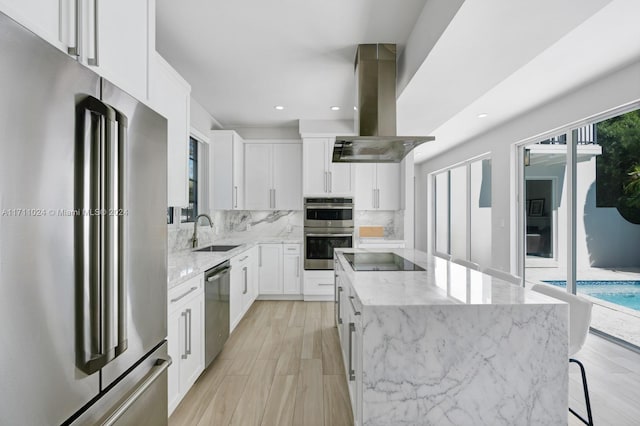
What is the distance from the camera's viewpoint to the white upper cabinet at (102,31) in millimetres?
882

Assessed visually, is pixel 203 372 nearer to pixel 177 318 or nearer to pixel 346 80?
pixel 177 318

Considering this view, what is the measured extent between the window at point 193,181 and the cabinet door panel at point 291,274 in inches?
57.4

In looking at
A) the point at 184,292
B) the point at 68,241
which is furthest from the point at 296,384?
the point at 68,241

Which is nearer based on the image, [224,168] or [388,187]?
[224,168]

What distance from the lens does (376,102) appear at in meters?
2.85

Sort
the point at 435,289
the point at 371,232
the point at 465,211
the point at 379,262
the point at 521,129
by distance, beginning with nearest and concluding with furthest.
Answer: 1. the point at 435,289
2. the point at 379,262
3. the point at 521,129
4. the point at 371,232
5. the point at 465,211

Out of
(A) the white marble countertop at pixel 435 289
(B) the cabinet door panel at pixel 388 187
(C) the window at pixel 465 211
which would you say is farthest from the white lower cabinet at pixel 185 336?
(C) the window at pixel 465 211

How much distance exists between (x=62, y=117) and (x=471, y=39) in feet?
7.20

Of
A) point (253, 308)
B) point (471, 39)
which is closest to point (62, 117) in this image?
point (471, 39)

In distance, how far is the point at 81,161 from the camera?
2.97 feet

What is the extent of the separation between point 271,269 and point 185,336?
2.65 m

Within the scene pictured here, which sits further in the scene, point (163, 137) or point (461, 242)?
point (461, 242)

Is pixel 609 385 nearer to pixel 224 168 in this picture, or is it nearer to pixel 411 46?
pixel 411 46

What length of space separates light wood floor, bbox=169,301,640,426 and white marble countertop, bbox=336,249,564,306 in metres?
0.93
